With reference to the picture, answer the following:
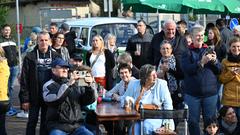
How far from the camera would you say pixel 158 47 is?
8.99 meters

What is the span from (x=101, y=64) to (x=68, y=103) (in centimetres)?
274

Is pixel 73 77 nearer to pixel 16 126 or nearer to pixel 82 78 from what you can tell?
pixel 82 78

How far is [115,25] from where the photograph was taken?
50.2ft

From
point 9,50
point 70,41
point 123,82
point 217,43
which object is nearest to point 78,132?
point 123,82

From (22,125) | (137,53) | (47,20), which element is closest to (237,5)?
(137,53)

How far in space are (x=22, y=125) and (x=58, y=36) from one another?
2555 millimetres

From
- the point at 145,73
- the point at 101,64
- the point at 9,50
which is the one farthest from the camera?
the point at 9,50

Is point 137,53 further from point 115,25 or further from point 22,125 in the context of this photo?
point 115,25

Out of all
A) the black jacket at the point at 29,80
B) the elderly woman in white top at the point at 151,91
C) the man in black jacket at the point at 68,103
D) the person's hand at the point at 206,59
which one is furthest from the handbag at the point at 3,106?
the person's hand at the point at 206,59

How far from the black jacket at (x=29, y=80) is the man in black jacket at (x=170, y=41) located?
1722 millimetres

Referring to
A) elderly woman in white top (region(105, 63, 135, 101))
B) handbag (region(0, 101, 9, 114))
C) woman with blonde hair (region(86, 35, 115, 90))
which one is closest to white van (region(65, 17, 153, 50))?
woman with blonde hair (region(86, 35, 115, 90))

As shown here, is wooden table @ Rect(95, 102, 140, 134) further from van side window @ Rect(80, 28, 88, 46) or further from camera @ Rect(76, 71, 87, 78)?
van side window @ Rect(80, 28, 88, 46)

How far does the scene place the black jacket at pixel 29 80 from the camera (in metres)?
8.17

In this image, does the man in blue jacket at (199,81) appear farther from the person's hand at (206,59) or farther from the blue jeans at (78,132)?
the blue jeans at (78,132)
